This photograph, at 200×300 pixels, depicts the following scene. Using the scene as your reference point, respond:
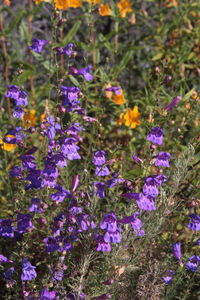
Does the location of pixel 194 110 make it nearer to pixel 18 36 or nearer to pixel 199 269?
pixel 199 269

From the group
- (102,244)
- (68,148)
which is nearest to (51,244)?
(102,244)

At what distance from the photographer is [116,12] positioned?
461cm

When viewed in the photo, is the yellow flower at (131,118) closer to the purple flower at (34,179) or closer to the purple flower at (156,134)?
the purple flower at (156,134)

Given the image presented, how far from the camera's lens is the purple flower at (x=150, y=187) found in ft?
8.55

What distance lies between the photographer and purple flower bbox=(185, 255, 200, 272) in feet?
10.0

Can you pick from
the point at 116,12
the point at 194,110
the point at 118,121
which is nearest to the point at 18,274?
the point at 118,121

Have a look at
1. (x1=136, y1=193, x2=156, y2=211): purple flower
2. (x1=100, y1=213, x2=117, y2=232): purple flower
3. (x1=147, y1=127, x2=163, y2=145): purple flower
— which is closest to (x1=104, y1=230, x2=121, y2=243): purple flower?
(x1=100, y1=213, x2=117, y2=232): purple flower

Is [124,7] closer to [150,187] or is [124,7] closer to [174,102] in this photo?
[174,102]

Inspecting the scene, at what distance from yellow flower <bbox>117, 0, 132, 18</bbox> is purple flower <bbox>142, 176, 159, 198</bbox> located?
8.53 ft

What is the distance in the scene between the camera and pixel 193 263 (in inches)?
121

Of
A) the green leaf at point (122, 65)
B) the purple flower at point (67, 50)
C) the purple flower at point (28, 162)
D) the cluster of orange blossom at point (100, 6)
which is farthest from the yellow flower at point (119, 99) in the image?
the purple flower at point (28, 162)

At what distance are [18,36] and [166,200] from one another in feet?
13.5

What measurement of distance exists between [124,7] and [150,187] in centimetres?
271

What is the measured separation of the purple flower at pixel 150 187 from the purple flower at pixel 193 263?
2.21 ft
